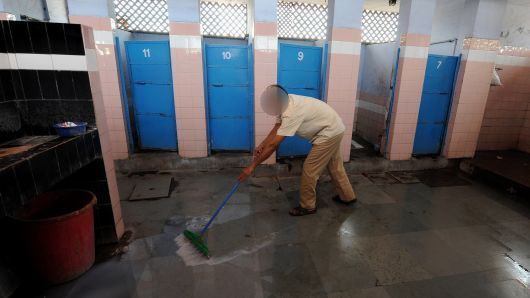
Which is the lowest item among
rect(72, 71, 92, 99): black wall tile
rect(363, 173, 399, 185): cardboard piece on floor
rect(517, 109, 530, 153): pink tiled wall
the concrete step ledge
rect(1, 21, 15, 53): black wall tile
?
rect(363, 173, 399, 185): cardboard piece on floor

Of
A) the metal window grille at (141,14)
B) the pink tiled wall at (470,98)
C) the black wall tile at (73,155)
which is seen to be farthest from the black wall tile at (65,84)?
the pink tiled wall at (470,98)

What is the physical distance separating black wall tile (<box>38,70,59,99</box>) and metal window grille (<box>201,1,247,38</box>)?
12.5ft

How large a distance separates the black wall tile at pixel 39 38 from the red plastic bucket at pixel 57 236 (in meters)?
1.26

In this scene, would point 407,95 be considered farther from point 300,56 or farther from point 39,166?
point 39,166

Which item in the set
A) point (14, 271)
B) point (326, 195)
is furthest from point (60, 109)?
point (326, 195)

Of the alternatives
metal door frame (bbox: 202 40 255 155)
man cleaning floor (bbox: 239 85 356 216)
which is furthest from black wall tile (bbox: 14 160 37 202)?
metal door frame (bbox: 202 40 255 155)

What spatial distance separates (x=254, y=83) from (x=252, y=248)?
275cm

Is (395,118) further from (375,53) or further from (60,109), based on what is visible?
(60,109)

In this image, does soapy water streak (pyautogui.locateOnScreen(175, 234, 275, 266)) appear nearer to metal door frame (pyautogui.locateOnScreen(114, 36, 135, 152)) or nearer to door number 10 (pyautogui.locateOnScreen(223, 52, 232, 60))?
metal door frame (pyautogui.locateOnScreen(114, 36, 135, 152))

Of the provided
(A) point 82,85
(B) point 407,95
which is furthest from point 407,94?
(A) point 82,85

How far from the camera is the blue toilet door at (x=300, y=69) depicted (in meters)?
4.59

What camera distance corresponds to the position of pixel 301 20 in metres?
6.09

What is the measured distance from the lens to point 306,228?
10.6 ft

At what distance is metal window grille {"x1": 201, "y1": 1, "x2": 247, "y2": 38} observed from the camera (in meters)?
5.67
